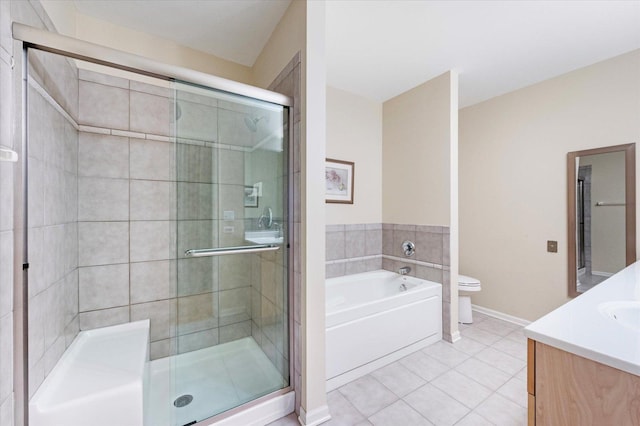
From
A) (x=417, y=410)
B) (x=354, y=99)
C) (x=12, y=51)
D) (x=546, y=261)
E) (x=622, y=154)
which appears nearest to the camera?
(x=12, y=51)

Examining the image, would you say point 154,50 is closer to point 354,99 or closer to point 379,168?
point 354,99

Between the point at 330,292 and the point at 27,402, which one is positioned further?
the point at 330,292

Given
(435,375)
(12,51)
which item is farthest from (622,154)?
(12,51)

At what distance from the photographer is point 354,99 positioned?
118 inches

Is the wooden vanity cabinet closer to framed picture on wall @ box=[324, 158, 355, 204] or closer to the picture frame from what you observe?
the picture frame

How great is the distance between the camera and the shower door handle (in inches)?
59.8

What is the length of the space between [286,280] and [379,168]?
6.75 ft

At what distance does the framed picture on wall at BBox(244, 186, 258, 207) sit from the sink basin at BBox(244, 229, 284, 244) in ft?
0.62

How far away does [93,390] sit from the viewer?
114 centimetres

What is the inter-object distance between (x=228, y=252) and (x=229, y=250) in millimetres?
14

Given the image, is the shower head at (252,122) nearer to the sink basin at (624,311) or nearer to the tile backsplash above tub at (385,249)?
the tile backsplash above tub at (385,249)

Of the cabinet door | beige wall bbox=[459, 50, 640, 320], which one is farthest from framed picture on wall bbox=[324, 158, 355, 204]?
the cabinet door

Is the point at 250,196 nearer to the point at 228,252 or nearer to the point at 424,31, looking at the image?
the point at 228,252

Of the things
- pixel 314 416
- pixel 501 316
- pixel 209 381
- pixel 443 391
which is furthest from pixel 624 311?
pixel 209 381
